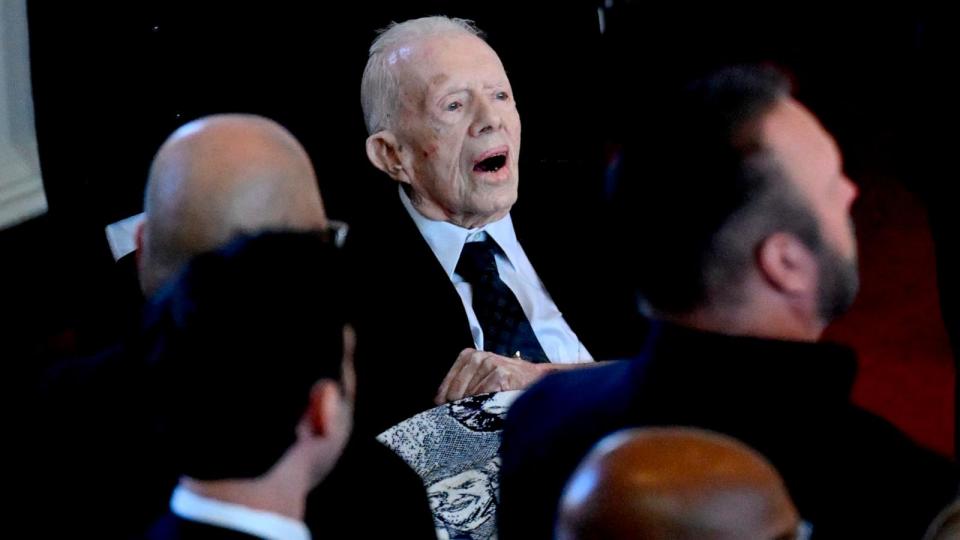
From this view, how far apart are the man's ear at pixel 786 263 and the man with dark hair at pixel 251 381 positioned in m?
0.46

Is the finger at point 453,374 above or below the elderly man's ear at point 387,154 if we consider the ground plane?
below

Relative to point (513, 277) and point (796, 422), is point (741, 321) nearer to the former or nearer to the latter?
point (796, 422)

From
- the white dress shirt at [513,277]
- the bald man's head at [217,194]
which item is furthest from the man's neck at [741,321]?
the white dress shirt at [513,277]

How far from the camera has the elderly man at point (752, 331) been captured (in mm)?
1130

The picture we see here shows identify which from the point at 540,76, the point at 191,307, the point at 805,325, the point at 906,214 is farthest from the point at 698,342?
the point at 906,214

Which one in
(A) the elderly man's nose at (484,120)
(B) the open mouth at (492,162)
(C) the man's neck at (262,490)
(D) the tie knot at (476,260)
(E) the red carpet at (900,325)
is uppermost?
(A) the elderly man's nose at (484,120)

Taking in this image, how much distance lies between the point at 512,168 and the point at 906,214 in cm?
230

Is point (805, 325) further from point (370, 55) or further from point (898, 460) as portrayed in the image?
point (370, 55)

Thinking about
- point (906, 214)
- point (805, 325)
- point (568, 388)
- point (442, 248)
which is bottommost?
point (906, 214)

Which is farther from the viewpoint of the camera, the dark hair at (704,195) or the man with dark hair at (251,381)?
the dark hair at (704,195)

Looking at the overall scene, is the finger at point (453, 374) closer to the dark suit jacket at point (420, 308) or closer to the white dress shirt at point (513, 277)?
the dark suit jacket at point (420, 308)

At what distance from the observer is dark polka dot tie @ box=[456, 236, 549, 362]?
219cm

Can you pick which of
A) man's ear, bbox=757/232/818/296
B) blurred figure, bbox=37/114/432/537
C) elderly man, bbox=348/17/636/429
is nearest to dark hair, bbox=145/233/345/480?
blurred figure, bbox=37/114/432/537

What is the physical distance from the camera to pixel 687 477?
0.77 m
